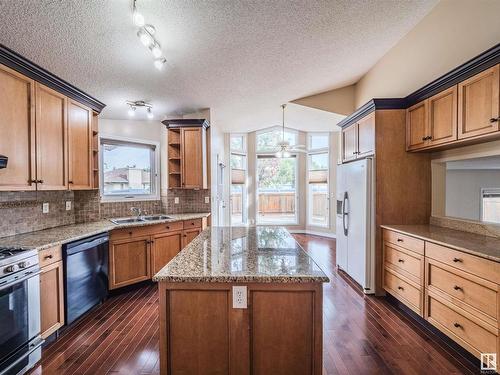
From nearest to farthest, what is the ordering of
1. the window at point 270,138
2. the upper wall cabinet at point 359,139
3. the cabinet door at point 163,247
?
the upper wall cabinet at point 359,139, the cabinet door at point 163,247, the window at point 270,138

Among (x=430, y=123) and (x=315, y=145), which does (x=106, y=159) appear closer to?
(x=430, y=123)

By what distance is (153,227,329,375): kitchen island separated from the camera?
1388 mm

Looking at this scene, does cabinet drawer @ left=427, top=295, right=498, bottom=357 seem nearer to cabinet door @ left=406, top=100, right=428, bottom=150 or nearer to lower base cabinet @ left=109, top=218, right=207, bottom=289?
cabinet door @ left=406, top=100, right=428, bottom=150

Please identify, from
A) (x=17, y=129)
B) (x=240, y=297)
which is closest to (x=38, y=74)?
(x=17, y=129)

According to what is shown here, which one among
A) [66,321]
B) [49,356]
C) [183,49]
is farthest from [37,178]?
[183,49]

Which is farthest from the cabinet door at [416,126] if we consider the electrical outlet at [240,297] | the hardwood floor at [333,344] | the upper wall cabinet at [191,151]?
the upper wall cabinet at [191,151]

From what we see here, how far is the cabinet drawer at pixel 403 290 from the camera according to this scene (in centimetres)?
250

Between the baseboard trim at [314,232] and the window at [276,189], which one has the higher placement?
the window at [276,189]

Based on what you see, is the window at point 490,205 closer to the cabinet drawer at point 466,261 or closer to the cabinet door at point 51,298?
the cabinet drawer at point 466,261

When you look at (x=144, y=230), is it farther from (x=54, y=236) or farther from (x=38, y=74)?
(x=38, y=74)

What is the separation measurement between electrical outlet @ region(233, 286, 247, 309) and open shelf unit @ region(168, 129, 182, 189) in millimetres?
3169

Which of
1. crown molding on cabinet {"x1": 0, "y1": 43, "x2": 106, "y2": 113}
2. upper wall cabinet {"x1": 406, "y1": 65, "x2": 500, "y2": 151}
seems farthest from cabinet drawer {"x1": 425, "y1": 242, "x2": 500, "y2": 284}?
crown molding on cabinet {"x1": 0, "y1": 43, "x2": 106, "y2": 113}

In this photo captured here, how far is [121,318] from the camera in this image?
2.67 metres

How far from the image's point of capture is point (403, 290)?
8.96 ft
